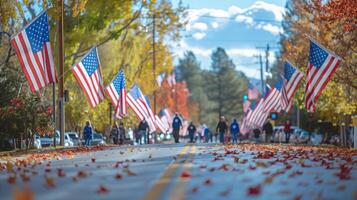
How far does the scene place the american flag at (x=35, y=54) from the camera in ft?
89.0

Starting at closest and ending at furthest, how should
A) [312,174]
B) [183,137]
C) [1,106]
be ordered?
1. [312,174]
2. [1,106]
3. [183,137]

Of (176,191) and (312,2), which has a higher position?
(312,2)

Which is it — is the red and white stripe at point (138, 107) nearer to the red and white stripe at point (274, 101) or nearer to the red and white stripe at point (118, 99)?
the red and white stripe at point (118, 99)

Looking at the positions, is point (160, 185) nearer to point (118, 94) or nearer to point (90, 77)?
point (90, 77)

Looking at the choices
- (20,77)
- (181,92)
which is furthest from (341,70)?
(181,92)

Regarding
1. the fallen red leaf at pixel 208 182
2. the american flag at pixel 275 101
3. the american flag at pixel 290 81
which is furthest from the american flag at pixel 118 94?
the fallen red leaf at pixel 208 182

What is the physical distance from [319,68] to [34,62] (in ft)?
35.9

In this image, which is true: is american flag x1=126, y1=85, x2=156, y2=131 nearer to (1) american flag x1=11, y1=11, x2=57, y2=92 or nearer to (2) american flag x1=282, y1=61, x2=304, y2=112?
(2) american flag x1=282, y1=61, x2=304, y2=112

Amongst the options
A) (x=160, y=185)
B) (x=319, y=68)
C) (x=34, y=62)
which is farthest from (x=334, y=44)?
(x=160, y=185)

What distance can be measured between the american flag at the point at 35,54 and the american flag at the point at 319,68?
10.1m

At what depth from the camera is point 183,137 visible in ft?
333

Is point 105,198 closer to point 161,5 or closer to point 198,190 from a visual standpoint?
point 198,190

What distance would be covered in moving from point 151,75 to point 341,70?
31122 mm

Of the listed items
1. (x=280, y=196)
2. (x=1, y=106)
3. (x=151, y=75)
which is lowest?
(x=280, y=196)
